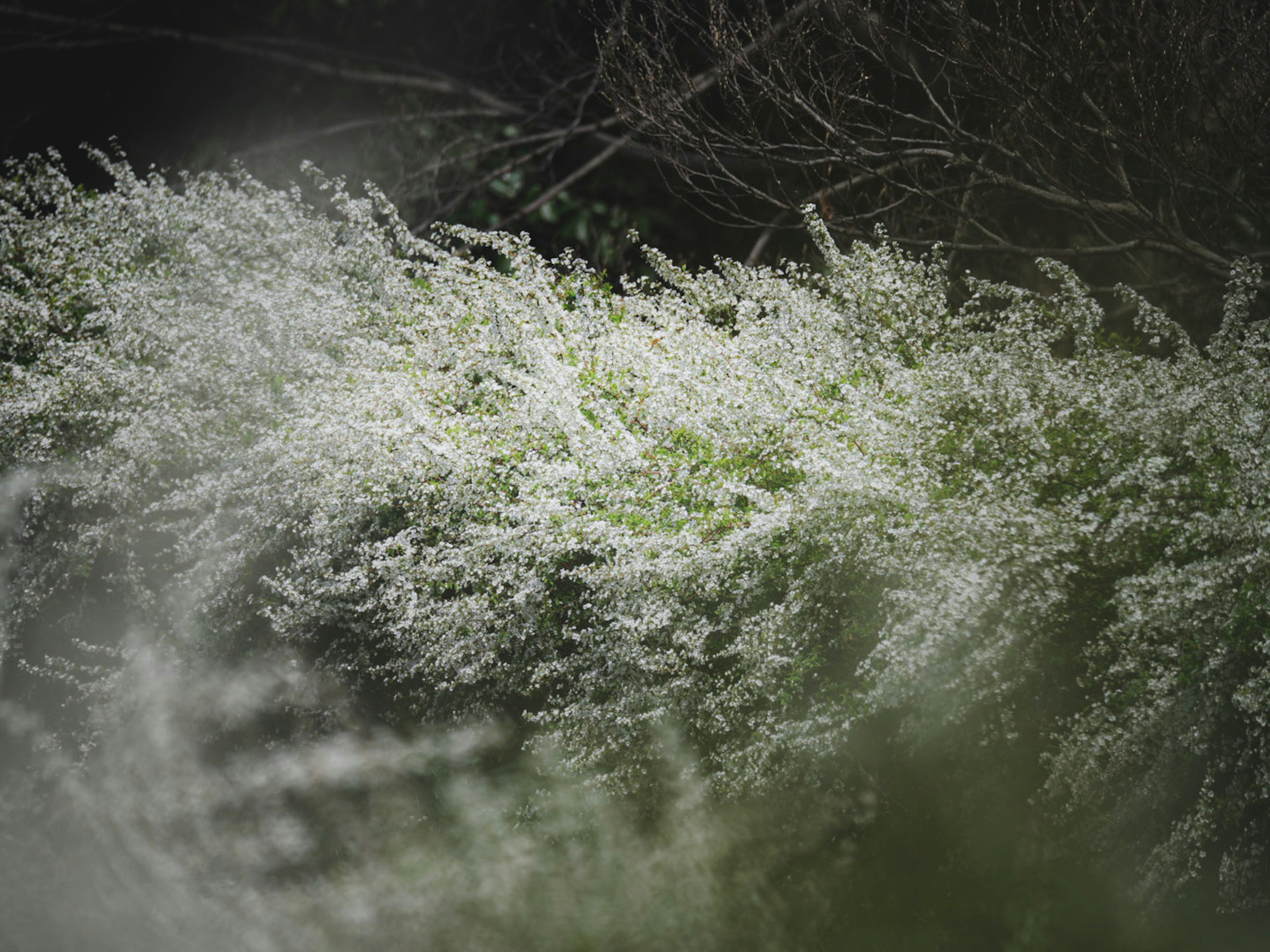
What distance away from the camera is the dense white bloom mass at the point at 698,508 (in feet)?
7.57

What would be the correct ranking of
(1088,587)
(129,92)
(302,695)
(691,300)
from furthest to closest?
1. (129,92)
2. (691,300)
3. (302,695)
4. (1088,587)

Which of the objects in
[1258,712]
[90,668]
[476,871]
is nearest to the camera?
[1258,712]

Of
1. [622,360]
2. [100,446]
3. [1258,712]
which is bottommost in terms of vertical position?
[1258,712]

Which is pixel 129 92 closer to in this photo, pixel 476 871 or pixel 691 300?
pixel 691 300

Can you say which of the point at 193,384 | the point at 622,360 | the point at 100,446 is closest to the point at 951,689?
the point at 622,360

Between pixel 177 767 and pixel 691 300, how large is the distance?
8.60 ft

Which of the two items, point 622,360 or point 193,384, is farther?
point 193,384

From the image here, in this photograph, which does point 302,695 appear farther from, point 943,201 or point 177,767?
point 943,201

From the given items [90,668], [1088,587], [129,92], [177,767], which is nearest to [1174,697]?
[1088,587]

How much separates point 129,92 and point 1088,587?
7.22 metres

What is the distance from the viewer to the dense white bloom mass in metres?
2.31

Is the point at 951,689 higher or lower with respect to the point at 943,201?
lower

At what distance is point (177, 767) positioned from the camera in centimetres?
349

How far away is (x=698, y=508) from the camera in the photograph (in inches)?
111
